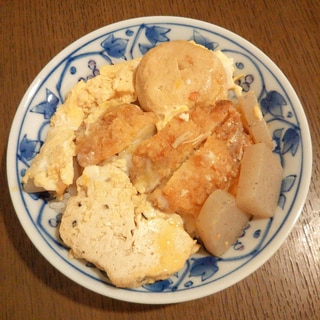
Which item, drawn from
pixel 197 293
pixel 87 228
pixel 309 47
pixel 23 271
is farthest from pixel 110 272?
pixel 309 47

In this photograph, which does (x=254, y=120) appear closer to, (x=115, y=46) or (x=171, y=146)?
(x=171, y=146)

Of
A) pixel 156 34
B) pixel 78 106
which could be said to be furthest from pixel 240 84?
pixel 78 106

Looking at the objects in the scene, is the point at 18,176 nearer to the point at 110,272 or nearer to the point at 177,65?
the point at 110,272

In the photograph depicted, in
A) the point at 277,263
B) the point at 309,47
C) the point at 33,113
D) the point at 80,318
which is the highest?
the point at 309,47

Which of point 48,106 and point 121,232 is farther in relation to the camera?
point 48,106

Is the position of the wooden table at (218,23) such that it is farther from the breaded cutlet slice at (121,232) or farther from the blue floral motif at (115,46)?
the blue floral motif at (115,46)

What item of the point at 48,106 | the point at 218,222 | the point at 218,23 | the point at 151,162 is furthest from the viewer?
the point at 218,23

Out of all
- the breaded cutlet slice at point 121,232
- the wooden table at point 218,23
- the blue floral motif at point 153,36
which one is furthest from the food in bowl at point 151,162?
the wooden table at point 218,23
